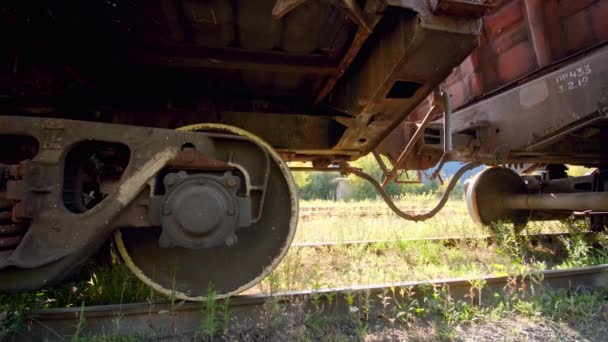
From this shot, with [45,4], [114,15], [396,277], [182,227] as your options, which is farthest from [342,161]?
[45,4]

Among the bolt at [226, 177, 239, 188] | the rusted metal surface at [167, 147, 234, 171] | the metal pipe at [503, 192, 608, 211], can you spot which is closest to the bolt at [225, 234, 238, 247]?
the bolt at [226, 177, 239, 188]

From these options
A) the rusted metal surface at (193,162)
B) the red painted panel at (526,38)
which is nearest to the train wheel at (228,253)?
the rusted metal surface at (193,162)

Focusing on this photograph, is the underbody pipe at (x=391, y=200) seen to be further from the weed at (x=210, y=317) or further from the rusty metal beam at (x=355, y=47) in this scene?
the weed at (x=210, y=317)

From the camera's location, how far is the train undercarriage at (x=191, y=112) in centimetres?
158

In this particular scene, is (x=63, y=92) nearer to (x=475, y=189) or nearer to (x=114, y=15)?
(x=114, y=15)

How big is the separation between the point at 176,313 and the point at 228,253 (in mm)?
428

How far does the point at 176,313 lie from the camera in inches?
72.6

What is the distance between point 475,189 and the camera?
4.40m

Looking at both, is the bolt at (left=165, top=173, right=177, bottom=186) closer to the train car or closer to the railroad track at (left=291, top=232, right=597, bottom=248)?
the train car

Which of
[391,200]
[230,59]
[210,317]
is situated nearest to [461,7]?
[230,59]

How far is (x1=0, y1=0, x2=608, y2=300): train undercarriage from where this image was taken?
1.58m

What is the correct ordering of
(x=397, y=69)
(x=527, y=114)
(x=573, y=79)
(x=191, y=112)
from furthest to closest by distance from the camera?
1. (x=527, y=114)
2. (x=573, y=79)
3. (x=191, y=112)
4. (x=397, y=69)

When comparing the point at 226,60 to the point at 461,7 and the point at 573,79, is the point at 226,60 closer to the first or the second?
the point at 461,7

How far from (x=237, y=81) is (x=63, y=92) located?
1.06 metres
